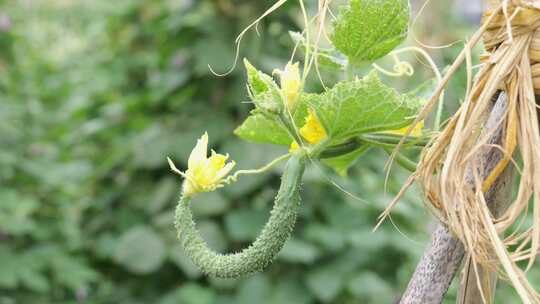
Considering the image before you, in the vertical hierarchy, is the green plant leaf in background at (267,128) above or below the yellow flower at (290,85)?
below

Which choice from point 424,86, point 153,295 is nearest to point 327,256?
point 153,295

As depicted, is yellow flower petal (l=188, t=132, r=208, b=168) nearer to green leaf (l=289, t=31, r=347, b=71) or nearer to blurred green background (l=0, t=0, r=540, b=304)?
green leaf (l=289, t=31, r=347, b=71)

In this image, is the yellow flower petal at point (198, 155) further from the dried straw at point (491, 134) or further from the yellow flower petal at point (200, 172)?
the dried straw at point (491, 134)

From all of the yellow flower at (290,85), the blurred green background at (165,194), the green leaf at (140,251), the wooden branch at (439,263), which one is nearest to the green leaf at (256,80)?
the yellow flower at (290,85)

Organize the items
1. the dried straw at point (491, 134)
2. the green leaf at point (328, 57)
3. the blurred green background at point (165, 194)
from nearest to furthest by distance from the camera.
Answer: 1. the dried straw at point (491, 134)
2. the green leaf at point (328, 57)
3. the blurred green background at point (165, 194)

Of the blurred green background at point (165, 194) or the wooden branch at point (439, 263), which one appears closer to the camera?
the wooden branch at point (439, 263)

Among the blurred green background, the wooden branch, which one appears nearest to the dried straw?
the wooden branch

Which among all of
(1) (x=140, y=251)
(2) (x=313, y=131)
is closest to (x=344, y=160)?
(2) (x=313, y=131)
